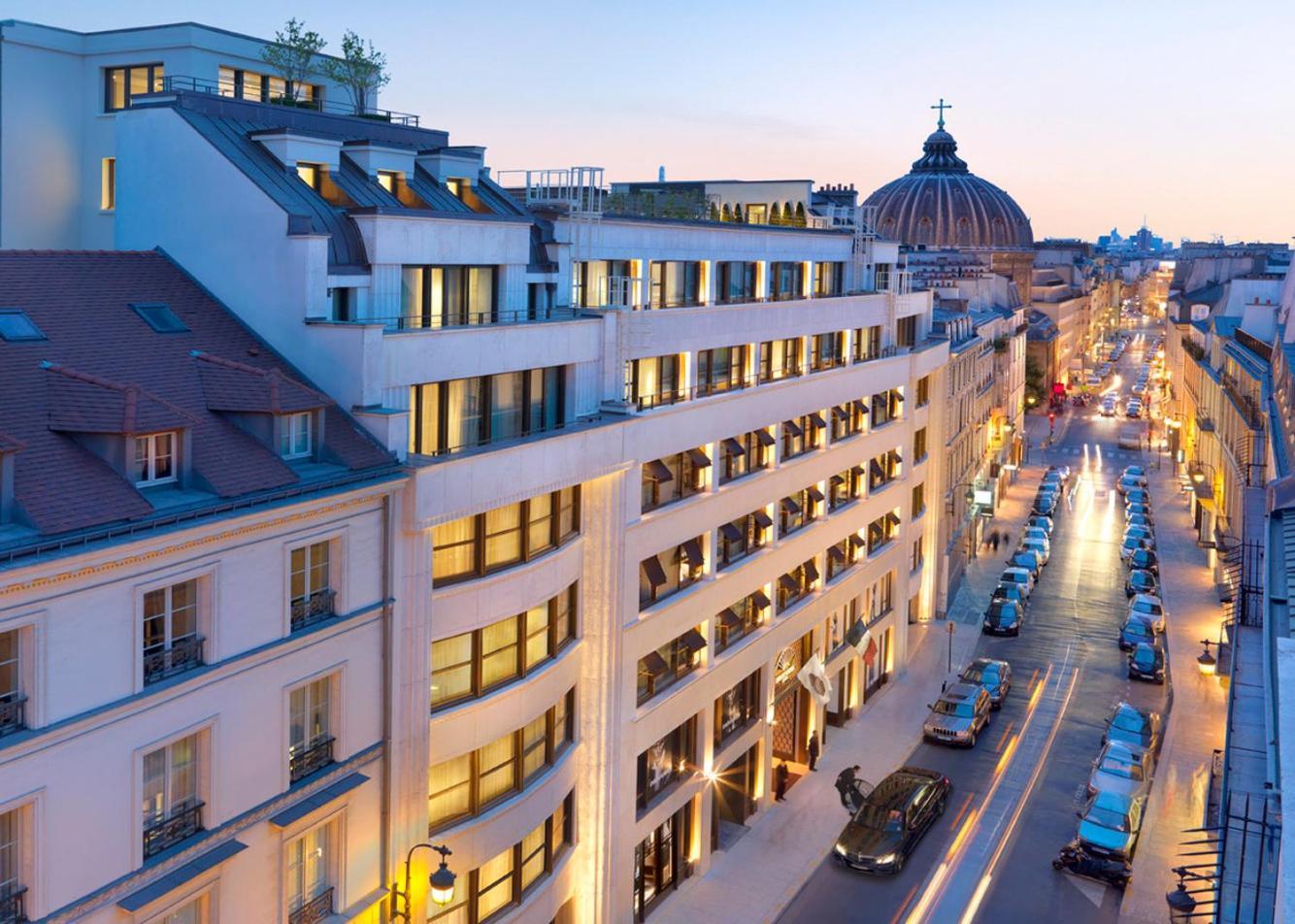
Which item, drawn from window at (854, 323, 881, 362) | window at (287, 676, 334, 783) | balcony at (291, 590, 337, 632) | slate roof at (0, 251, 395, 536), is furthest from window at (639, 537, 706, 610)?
window at (854, 323, 881, 362)

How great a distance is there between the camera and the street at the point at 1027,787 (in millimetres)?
38969

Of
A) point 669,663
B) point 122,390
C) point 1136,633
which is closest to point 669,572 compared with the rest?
point 669,663

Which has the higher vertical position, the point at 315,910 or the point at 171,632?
the point at 171,632

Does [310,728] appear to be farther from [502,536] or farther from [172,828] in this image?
[502,536]

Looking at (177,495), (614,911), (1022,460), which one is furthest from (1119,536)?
(177,495)

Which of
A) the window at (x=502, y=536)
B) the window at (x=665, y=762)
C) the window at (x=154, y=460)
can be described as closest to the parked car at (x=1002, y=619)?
the window at (x=665, y=762)

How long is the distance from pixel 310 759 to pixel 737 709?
70.2 ft

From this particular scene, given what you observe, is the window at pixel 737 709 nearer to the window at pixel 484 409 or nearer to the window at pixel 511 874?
the window at pixel 511 874

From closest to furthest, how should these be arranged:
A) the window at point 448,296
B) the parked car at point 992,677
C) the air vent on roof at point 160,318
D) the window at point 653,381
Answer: the air vent on roof at point 160,318 → the window at point 448,296 → the window at point 653,381 → the parked car at point 992,677

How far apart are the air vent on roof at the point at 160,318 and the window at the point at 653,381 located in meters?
12.9

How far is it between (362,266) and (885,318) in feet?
106

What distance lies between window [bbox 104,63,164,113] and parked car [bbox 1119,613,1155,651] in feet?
162

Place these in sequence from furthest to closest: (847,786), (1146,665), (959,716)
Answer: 1. (1146,665)
2. (959,716)
3. (847,786)

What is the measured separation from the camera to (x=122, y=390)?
22438mm
